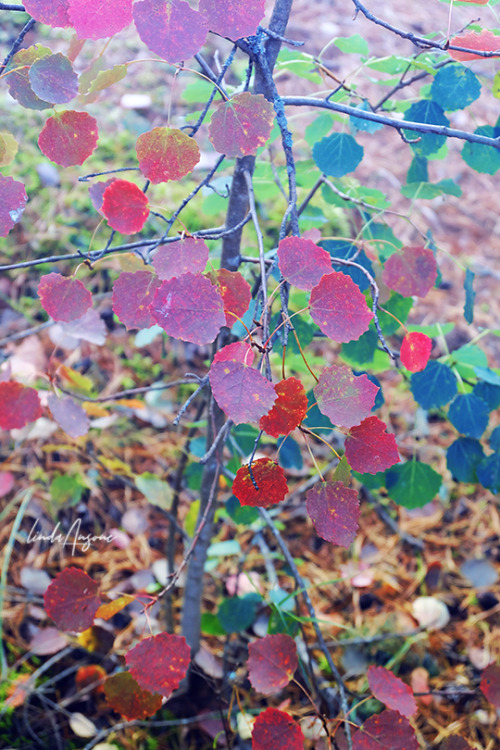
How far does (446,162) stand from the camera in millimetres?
2426

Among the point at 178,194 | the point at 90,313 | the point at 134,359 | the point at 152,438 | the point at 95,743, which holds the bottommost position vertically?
the point at 95,743

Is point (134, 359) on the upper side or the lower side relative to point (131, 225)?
lower

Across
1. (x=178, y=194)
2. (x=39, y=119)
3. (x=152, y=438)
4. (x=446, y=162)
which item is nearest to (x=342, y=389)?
(x=152, y=438)

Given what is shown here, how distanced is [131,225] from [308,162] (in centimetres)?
47

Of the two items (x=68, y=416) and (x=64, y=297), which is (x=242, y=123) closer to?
(x=64, y=297)

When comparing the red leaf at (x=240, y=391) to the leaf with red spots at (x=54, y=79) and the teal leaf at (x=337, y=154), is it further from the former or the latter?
the teal leaf at (x=337, y=154)

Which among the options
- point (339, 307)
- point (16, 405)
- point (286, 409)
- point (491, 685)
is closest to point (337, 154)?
point (339, 307)

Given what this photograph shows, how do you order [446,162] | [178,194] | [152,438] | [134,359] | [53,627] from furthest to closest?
[446,162] < [178,194] < [134,359] < [152,438] < [53,627]

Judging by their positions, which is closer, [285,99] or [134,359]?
[285,99]

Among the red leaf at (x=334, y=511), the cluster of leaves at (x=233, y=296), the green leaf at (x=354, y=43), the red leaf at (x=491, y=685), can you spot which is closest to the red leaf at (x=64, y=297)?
the cluster of leaves at (x=233, y=296)

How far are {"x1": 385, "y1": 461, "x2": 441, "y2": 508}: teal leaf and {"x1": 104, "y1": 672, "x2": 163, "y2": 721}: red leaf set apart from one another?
1.61 ft

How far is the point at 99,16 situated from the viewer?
0.46 m

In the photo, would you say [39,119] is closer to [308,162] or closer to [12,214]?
[308,162]

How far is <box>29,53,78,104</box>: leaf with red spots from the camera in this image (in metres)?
0.50
